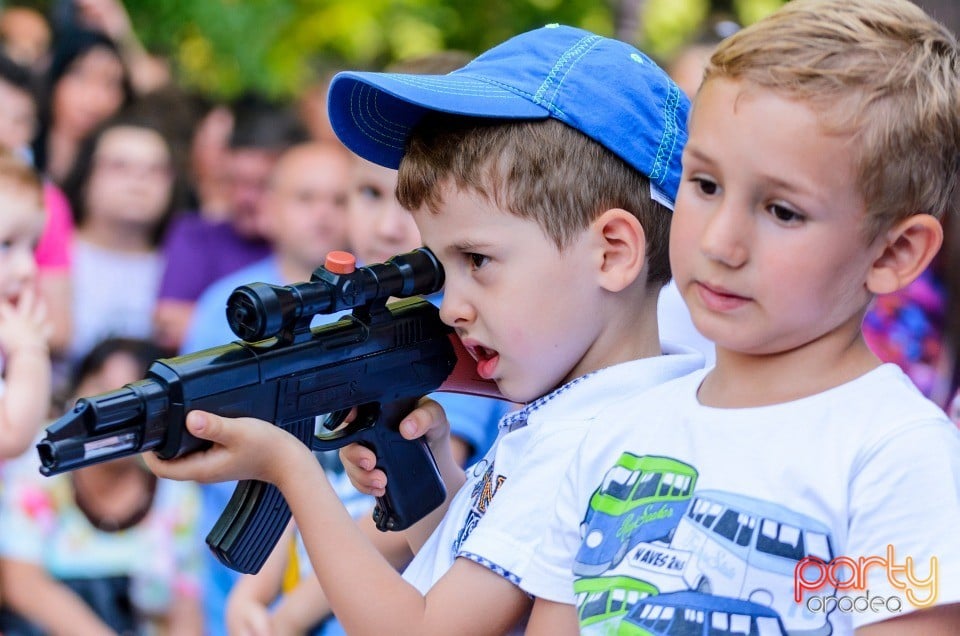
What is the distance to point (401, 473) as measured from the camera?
229cm

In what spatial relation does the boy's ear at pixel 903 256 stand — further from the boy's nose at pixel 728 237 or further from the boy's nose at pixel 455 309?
the boy's nose at pixel 455 309

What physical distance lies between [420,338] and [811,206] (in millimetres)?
889

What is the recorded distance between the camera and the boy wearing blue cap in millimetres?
1977

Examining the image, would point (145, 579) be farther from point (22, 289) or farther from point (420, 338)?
point (420, 338)

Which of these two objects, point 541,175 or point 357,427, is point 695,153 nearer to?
point 541,175

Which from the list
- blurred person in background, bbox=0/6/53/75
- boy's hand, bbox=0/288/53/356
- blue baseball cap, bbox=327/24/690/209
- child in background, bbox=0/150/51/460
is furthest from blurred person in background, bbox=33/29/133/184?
blue baseball cap, bbox=327/24/690/209

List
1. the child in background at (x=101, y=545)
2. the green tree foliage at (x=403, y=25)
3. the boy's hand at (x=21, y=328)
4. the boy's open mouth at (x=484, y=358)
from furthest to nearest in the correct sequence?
the green tree foliage at (x=403, y=25)
the child in background at (x=101, y=545)
the boy's hand at (x=21, y=328)
the boy's open mouth at (x=484, y=358)

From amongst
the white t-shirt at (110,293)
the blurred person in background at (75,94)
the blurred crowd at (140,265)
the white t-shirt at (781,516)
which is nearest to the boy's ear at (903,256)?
the white t-shirt at (781,516)

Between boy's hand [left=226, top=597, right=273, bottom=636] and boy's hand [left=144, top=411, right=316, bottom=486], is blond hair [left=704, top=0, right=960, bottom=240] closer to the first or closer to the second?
boy's hand [left=144, top=411, right=316, bottom=486]

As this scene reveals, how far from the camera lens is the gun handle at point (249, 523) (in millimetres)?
2078

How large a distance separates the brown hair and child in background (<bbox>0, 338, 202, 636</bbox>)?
2.95 m

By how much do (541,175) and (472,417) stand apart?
111 cm

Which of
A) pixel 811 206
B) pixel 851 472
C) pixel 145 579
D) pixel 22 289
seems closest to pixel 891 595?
pixel 851 472

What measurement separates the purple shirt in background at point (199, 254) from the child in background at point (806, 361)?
162 inches
